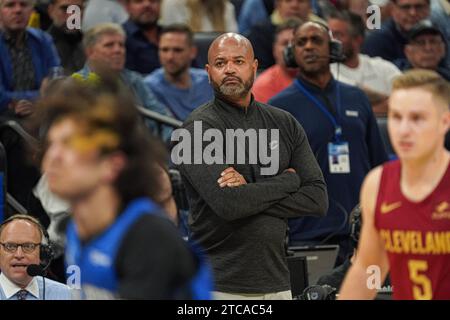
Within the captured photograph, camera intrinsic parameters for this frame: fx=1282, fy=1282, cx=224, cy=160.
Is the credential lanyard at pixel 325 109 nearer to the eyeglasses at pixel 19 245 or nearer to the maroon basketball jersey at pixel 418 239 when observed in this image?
the eyeglasses at pixel 19 245

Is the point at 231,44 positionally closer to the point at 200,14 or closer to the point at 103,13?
the point at 103,13

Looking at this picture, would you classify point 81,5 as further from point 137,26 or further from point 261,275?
point 261,275

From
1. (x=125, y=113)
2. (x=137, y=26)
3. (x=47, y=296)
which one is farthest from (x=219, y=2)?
(x=125, y=113)

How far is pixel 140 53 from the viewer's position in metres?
10.3

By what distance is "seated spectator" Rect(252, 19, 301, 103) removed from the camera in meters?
8.96

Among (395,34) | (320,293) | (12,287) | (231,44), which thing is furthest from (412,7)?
(320,293)

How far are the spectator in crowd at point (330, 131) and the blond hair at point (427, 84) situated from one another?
3.26m

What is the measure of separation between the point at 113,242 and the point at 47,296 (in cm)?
311

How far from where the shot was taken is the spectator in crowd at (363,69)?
9.92m

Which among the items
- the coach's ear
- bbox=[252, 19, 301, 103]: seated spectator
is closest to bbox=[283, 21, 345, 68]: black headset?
bbox=[252, 19, 301, 103]: seated spectator

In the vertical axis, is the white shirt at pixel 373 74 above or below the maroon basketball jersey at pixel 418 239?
above

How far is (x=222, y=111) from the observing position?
21.0 feet

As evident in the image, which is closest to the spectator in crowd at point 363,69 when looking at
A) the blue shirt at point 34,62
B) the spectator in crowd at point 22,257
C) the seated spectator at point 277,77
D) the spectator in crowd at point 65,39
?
the seated spectator at point 277,77

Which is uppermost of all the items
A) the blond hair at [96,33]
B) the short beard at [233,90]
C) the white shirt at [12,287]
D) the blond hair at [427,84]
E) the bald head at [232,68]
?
the blond hair at [96,33]
